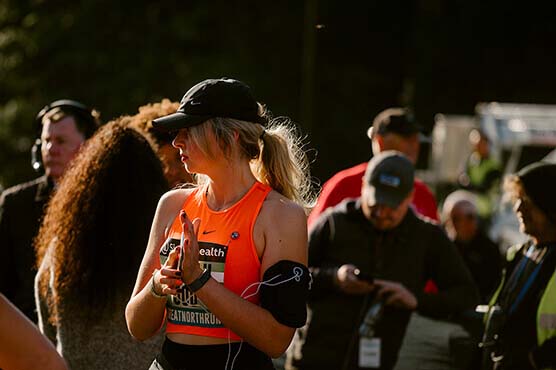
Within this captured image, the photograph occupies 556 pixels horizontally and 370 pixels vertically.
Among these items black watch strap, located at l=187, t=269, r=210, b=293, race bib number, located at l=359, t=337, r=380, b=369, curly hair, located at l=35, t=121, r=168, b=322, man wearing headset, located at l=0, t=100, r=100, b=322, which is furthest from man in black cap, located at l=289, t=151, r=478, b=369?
black watch strap, located at l=187, t=269, r=210, b=293

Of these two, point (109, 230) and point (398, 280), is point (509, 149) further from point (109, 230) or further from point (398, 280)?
point (109, 230)

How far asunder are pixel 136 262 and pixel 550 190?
1.96m

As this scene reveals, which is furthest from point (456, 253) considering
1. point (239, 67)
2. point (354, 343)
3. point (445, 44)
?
point (445, 44)

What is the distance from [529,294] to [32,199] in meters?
2.57

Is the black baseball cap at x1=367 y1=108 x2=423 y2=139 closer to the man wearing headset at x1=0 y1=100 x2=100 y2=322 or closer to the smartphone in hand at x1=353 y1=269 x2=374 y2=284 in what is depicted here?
the smartphone in hand at x1=353 y1=269 x2=374 y2=284

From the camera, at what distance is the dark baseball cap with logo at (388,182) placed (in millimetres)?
5934

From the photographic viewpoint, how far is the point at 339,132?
25562mm

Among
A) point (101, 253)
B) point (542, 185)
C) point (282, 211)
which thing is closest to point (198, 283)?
point (282, 211)

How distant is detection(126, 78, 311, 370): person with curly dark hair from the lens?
360 centimetres

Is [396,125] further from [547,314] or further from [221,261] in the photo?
[221,261]

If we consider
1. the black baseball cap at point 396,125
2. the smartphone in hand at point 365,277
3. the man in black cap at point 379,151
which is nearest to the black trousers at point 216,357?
the smartphone in hand at point 365,277

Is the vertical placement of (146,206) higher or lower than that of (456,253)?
higher

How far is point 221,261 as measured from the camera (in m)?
3.68

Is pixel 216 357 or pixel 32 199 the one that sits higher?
pixel 216 357
